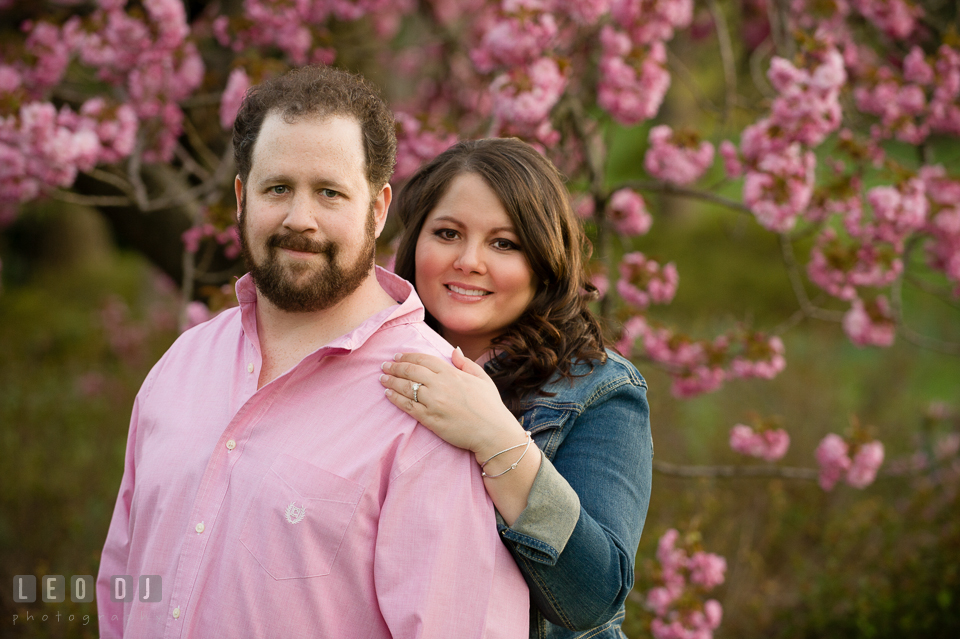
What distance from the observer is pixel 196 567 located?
159 cm

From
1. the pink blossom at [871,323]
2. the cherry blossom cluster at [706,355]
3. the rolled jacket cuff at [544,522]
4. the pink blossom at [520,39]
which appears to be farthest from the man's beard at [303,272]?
the pink blossom at [871,323]

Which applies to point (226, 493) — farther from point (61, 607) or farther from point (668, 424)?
point (668, 424)

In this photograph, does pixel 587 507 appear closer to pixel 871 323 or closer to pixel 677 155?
pixel 677 155

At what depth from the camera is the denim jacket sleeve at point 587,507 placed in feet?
5.29

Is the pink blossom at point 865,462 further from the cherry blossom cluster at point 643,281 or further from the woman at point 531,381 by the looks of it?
the woman at point 531,381

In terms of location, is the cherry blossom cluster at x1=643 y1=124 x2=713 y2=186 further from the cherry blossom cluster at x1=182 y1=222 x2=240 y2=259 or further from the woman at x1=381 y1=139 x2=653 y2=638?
the cherry blossom cluster at x1=182 y1=222 x2=240 y2=259

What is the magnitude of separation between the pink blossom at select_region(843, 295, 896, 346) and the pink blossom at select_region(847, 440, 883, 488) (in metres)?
0.63

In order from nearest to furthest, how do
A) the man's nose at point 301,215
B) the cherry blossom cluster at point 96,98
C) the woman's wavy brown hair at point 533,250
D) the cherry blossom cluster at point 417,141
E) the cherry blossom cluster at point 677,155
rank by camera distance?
the man's nose at point 301,215 → the woman's wavy brown hair at point 533,250 → the cherry blossom cluster at point 96,98 → the cherry blossom cluster at point 417,141 → the cherry blossom cluster at point 677,155

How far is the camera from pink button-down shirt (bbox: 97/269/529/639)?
1.52m

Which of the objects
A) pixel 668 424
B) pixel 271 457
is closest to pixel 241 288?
pixel 271 457

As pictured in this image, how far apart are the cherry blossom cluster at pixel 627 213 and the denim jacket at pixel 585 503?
1.66 m

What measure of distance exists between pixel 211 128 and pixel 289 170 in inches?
128

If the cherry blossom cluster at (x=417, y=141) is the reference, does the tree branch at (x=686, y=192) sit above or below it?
below

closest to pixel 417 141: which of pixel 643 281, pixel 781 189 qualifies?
pixel 643 281
